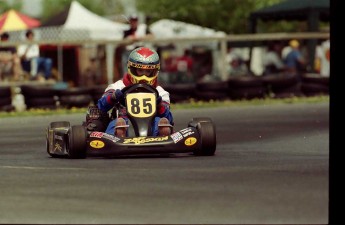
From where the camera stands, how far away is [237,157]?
1103 cm

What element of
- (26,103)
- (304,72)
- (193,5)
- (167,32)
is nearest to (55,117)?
(26,103)

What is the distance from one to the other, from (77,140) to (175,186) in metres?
2.58

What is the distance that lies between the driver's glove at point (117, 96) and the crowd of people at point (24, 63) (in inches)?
416

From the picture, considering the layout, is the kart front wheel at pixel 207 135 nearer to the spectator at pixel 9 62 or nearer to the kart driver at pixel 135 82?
the kart driver at pixel 135 82

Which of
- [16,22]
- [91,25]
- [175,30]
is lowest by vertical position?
[175,30]

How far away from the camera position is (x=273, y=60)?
25.1m

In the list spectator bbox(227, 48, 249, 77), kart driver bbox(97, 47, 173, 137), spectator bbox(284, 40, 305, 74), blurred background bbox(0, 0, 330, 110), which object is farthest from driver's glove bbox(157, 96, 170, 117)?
spectator bbox(227, 48, 249, 77)

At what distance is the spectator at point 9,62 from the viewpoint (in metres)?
21.7

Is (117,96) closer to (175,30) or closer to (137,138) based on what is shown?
(137,138)

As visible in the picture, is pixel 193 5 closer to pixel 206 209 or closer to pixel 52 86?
pixel 52 86

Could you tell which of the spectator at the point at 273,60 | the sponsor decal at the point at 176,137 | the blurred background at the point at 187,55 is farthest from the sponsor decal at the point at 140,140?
the spectator at the point at 273,60

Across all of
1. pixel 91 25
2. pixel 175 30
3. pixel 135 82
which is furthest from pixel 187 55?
pixel 135 82

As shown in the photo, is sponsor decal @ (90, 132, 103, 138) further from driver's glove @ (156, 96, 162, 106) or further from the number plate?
driver's glove @ (156, 96, 162, 106)
